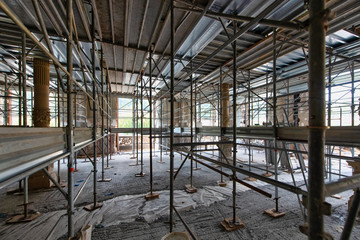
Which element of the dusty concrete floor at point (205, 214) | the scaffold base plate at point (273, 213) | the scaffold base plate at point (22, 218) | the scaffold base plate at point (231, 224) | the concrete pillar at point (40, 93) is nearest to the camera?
the dusty concrete floor at point (205, 214)

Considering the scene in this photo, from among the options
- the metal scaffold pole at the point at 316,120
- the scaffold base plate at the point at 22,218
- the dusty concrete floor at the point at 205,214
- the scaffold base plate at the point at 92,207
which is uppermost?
the metal scaffold pole at the point at 316,120

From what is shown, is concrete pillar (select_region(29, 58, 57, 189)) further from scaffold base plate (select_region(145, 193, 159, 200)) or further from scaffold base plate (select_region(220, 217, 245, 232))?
scaffold base plate (select_region(220, 217, 245, 232))

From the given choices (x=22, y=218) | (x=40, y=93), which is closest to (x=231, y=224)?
(x=22, y=218)

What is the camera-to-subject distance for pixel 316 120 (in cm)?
88

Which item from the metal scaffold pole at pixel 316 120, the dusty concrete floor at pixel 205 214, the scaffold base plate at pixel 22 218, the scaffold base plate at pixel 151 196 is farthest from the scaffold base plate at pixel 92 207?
the metal scaffold pole at pixel 316 120

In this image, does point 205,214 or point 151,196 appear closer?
point 205,214

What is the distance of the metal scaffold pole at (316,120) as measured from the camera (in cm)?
83

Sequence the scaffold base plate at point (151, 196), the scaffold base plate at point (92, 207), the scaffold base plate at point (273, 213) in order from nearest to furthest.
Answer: the scaffold base plate at point (273, 213), the scaffold base plate at point (92, 207), the scaffold base plate at point (151, 196)

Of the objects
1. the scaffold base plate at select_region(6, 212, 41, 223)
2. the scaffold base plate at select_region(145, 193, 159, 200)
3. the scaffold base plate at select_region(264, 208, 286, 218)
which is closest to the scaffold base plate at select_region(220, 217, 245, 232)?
the scaffold base plate at select_region(264, 208, 286, 218)

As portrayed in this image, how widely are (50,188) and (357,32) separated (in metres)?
9.99

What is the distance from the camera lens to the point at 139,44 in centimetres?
411

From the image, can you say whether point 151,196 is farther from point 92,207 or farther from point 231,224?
point 231,224

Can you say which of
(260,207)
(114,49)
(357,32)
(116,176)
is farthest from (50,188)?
(357,32)

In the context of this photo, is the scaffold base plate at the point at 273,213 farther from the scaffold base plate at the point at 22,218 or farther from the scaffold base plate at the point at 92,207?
the scaffold base plate at the point at 22,218
